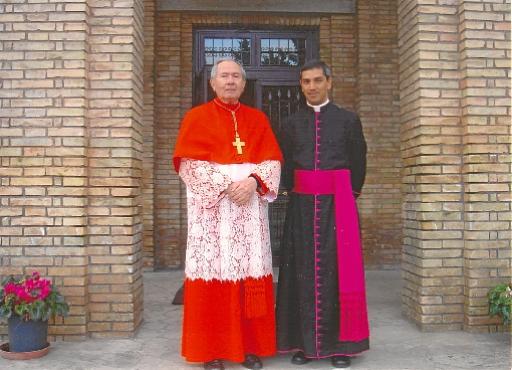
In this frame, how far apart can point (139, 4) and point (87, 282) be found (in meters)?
Result: 2.41

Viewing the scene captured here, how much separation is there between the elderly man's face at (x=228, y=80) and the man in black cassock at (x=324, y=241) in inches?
17.9

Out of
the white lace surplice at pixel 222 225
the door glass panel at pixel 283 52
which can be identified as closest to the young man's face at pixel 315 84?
the white lace surplice at pixel 222 225

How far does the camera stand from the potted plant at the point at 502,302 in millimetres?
4316

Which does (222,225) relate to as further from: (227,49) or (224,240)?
(227,49)

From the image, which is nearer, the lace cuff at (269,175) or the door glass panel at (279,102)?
the lace cuff at (269,175)

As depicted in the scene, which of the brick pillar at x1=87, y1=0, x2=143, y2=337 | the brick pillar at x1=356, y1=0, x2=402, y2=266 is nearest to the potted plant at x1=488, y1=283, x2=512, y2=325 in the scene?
the brick pillar at x1=87, y1=0, x2=143, y2=337

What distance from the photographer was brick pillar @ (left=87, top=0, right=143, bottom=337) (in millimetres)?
4527

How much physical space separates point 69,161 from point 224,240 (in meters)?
1.53

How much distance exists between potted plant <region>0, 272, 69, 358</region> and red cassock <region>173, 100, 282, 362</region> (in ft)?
3.56

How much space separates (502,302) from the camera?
171 inches

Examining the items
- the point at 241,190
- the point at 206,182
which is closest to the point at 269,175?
the point at 241,190

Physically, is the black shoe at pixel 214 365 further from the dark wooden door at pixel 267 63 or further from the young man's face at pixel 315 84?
the dark wooden door at pixel 267 63

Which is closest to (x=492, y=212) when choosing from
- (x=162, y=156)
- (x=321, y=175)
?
(x=321, y=175)

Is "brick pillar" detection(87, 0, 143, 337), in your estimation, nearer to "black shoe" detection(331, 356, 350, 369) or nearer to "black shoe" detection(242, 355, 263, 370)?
"black shoe" detection(242, 355, 263, 370)
